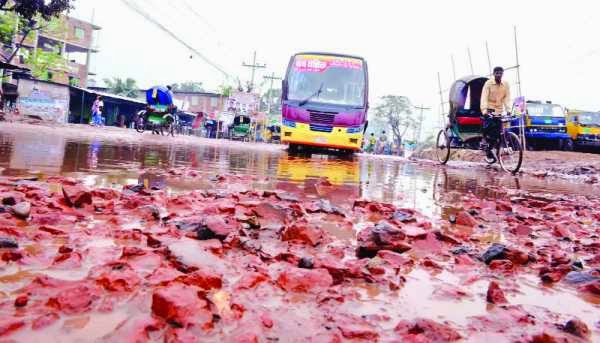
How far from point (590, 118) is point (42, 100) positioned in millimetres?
28271

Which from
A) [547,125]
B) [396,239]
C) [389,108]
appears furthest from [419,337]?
[389,108]

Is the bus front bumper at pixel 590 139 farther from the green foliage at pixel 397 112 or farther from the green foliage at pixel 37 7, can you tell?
the green foliage at pixel 397 112

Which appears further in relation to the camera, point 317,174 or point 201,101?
point 201,101

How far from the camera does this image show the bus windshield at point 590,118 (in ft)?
60.3

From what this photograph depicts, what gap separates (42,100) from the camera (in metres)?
25.1

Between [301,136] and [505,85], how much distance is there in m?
4.51

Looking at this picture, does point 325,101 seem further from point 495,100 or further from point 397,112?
point 397,112

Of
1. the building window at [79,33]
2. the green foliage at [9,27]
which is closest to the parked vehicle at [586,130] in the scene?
the green foliage at [9,27]

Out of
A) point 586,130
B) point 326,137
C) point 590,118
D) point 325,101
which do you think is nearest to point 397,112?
point 590,118

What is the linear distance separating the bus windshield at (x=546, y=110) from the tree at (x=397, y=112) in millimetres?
37635

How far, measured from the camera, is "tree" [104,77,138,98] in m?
45.8

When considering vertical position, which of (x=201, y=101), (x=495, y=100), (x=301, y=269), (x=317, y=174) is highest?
(x=201, y=101)

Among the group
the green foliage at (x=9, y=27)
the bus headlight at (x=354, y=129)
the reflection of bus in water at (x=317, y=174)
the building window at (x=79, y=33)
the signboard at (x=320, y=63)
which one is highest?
the building window at (x=79, y=33)

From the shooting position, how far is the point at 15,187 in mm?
2078
